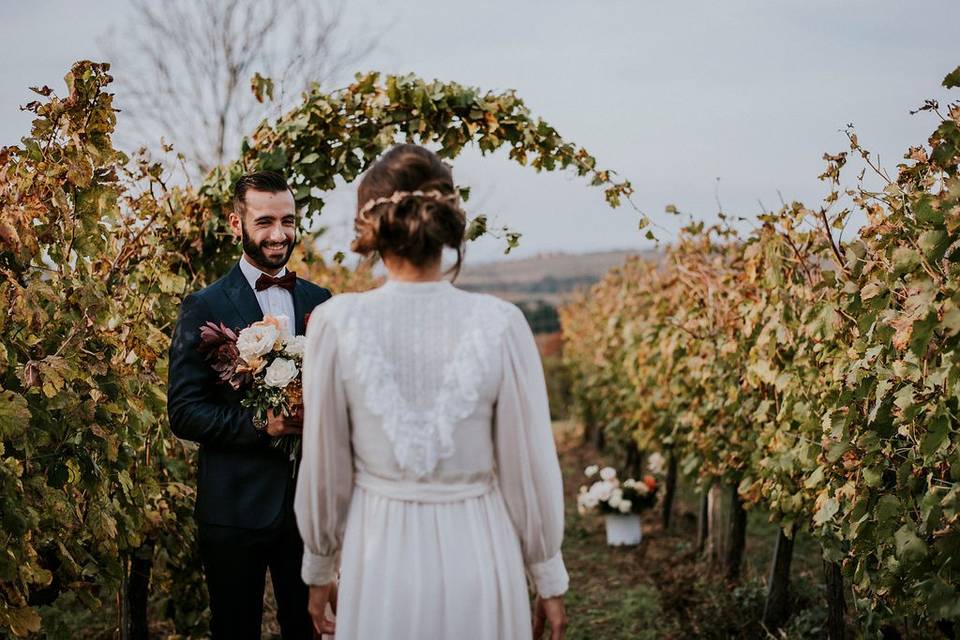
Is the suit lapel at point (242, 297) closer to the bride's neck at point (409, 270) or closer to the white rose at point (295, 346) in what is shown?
the white rose at point (295, 346)

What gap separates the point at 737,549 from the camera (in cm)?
610

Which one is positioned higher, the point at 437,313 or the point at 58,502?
the point at 437,313

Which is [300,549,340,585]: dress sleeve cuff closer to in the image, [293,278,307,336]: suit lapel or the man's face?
[293,278,307,336]: suit lapel

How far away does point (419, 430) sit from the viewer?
2.05 m

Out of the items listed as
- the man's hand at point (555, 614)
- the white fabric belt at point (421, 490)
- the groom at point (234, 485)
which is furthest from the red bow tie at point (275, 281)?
the man's hand at point (555, 614)

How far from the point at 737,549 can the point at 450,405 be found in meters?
4.61

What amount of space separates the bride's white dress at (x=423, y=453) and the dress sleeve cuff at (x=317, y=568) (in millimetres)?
51

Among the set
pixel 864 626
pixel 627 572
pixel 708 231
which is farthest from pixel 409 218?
pixel 627 572

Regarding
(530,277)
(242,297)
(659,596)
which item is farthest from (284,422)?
(530,277)

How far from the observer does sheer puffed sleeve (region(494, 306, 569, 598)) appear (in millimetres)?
2111

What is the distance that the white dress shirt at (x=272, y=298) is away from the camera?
316cm

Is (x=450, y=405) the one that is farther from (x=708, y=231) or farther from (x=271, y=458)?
(x=708, y=231)

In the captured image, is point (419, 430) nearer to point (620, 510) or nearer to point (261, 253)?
point (261, 253)

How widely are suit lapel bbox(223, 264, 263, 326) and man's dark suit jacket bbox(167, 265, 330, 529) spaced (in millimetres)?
111
